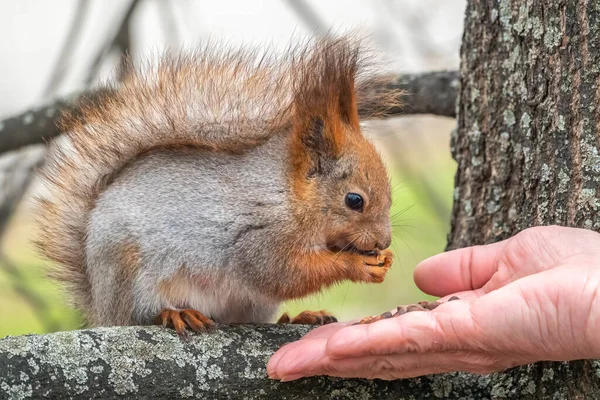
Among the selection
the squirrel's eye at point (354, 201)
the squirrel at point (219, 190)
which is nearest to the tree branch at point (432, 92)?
the squirrel at point (219, 190)

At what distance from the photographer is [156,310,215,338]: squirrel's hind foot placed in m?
1.54

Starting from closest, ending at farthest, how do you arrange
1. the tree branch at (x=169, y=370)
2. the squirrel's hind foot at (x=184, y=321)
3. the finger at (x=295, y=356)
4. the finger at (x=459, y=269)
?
the tree branch at (x=169, y=370) → the finger at (x=295, y=356) → the squirrel's hind foot at (x=184, y=321) → the finger at (x=459, y=269)

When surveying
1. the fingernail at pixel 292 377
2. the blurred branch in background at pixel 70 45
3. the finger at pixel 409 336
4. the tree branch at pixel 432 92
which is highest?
the blurred branch in background at pixel 70 45

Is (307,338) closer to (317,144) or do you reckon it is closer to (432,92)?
(317,144)

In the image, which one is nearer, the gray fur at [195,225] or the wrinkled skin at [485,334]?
the wrinkled skin at [485,334]

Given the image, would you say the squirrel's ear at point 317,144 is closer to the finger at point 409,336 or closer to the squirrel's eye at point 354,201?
the squirrel's eye at point 354,201

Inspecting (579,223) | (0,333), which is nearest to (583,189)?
(579,223)

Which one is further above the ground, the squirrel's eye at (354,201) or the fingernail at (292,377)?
the squirrel's eye at (354,201)

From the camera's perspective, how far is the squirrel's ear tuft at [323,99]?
1.73 metres

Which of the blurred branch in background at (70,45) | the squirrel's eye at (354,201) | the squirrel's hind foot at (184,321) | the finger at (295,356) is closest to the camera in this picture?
the finger at (295,356)

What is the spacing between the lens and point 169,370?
1.39 m

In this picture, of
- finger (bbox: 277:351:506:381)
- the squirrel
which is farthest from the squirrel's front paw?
finger (bbox: 277:351:506:381)

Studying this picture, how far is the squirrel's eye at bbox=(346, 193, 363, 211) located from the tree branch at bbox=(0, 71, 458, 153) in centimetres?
47

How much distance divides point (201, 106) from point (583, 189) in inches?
32.1
